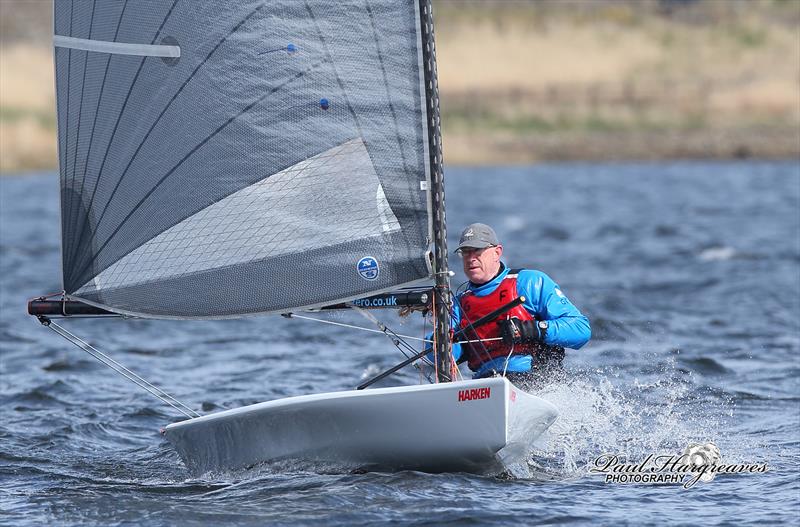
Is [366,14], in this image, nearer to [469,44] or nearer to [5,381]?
[5,381]

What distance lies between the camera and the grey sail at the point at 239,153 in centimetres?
696

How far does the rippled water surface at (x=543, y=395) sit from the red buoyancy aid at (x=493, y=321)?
439 mm

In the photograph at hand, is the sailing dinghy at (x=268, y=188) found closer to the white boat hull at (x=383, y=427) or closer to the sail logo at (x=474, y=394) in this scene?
the white boat hull at (x=383, y=427)

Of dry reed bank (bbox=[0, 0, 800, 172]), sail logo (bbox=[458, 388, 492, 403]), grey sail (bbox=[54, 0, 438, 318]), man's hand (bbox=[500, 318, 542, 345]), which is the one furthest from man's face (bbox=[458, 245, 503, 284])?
dry reed bank (bbox=[0, 0, 800, 172])

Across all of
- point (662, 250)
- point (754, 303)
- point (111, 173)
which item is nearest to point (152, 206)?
point (111, 173)

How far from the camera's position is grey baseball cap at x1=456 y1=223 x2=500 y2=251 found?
7387 millimetres

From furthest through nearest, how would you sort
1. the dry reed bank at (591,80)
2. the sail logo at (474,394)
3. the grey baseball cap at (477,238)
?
1. the dry reed bank at (591,80)
2. the grey baseball cap at (477,238)
3. the sail logo at (474,394)

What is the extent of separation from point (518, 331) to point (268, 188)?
5.29ft

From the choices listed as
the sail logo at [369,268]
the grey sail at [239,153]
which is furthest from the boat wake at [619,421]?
the grey sail at [239,153]

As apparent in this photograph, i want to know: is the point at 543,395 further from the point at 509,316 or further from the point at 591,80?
the point at 591,80

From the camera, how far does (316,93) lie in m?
7.02

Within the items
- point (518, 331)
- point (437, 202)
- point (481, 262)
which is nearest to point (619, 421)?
point (481, 262)

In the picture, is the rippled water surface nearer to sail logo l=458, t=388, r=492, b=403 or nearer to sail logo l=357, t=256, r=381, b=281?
sail logo l=458, t=388, r=492, b=403

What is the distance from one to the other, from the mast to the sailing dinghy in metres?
0.01
